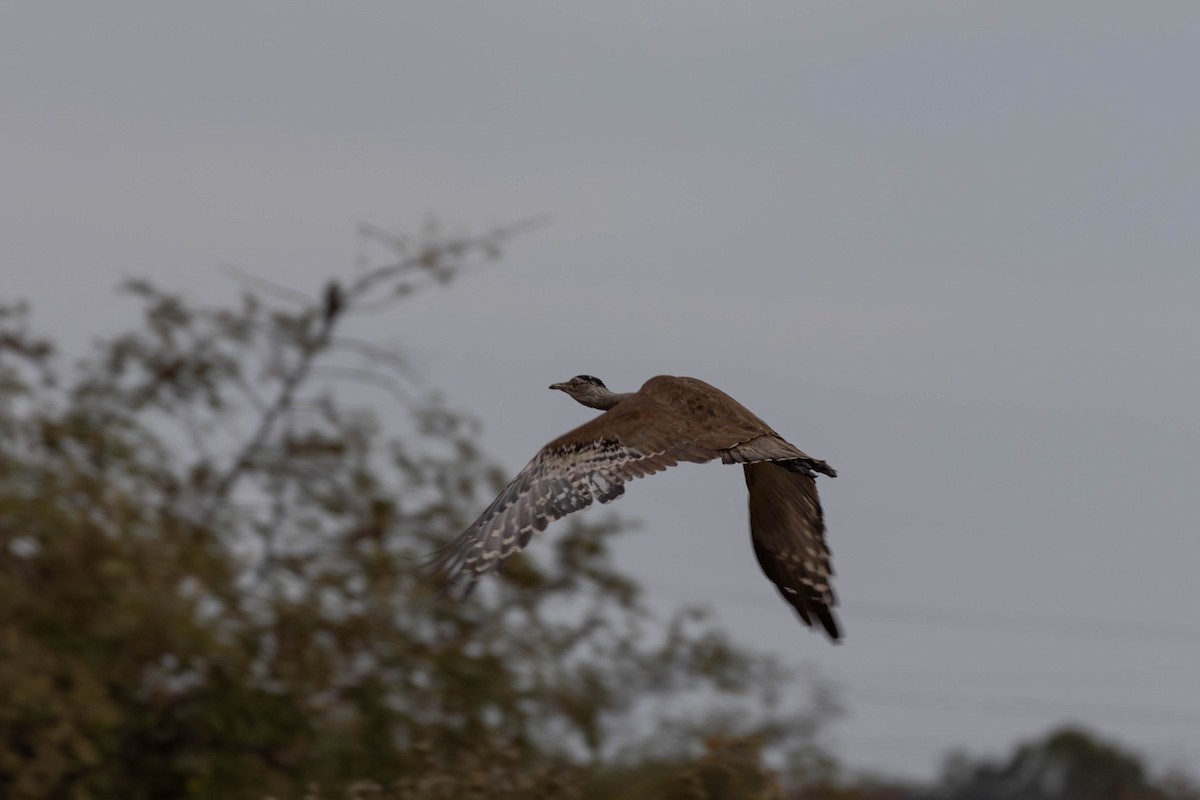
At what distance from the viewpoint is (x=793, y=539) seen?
8375 mm

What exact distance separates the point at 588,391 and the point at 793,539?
1.13m

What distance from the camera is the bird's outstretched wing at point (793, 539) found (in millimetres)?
8180

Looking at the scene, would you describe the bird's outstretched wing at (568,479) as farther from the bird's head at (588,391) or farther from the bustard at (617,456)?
the bird's head at (588,391)

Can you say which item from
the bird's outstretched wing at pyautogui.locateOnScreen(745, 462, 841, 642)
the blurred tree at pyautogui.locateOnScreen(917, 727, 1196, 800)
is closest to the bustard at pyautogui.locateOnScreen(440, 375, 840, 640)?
the bird's outstretched wing at pyautogui.locateOnScreen(745, 462, 841, 642)

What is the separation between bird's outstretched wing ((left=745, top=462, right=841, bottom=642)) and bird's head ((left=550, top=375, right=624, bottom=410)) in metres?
0.82

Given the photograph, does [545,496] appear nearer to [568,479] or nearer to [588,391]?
[568,479]

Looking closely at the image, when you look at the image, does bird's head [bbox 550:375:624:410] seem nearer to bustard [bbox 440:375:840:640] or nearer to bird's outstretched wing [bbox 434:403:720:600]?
bustard [bbox 440:375:840:640]

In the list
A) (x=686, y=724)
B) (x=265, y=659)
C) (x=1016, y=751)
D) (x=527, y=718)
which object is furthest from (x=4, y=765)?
(x=1016, y=751)

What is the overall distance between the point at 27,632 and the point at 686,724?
4.87 meters

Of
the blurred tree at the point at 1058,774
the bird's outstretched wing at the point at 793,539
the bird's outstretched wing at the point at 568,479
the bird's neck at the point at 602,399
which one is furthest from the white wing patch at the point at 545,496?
the blurred tree at the point at 1058,774

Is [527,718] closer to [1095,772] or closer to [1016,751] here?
[1095,772]

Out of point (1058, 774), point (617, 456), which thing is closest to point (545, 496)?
point (617, 456)

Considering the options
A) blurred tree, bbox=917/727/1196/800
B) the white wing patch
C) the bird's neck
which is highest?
blurred tree, bbox=917/727/1196/800

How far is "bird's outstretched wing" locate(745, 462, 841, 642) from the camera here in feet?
26.8
